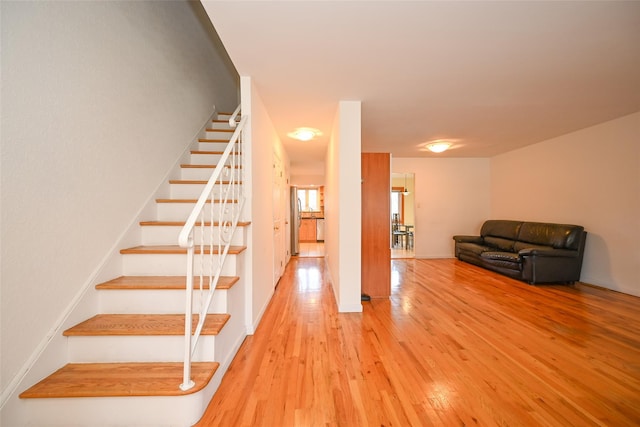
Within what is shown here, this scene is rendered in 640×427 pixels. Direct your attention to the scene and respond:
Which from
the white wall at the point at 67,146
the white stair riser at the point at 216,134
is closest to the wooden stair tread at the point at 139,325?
the white wall at the point at 67,146

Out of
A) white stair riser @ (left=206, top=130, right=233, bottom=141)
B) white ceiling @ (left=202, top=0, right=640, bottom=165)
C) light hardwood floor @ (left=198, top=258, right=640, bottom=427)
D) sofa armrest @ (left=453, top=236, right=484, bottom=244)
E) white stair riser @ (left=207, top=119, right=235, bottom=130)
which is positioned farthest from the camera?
sofa armrest @ (left=453, top=236, right=484, bottom=244)

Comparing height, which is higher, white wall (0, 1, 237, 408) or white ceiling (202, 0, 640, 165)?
white ceiling (202, 0, 640, 165)

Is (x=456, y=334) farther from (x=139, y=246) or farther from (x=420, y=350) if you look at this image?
(x=139, y=246)

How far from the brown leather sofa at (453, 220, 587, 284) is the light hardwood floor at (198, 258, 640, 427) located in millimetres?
624

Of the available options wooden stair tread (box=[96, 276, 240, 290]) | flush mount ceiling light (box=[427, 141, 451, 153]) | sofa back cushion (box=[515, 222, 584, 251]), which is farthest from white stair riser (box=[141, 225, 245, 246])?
sofa back cushion (box=[515, 222, 584, 251])

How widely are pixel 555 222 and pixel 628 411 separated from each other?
4.11 meters

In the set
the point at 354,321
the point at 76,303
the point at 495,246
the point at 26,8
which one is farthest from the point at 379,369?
the point at 495,246

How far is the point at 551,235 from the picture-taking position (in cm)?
398

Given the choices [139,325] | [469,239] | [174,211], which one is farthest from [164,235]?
[469,239]

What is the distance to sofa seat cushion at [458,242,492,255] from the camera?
472 cm

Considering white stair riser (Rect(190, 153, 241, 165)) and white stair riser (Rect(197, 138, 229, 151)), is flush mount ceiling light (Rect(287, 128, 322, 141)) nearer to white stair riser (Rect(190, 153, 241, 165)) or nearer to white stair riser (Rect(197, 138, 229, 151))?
white stair riser (Rect(197, 138, 229, 151))

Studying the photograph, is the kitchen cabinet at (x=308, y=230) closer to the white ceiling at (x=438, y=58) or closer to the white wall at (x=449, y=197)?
the white wall at (x=449, y=197)

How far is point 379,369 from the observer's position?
170cm

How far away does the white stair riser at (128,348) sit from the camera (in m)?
1.37
